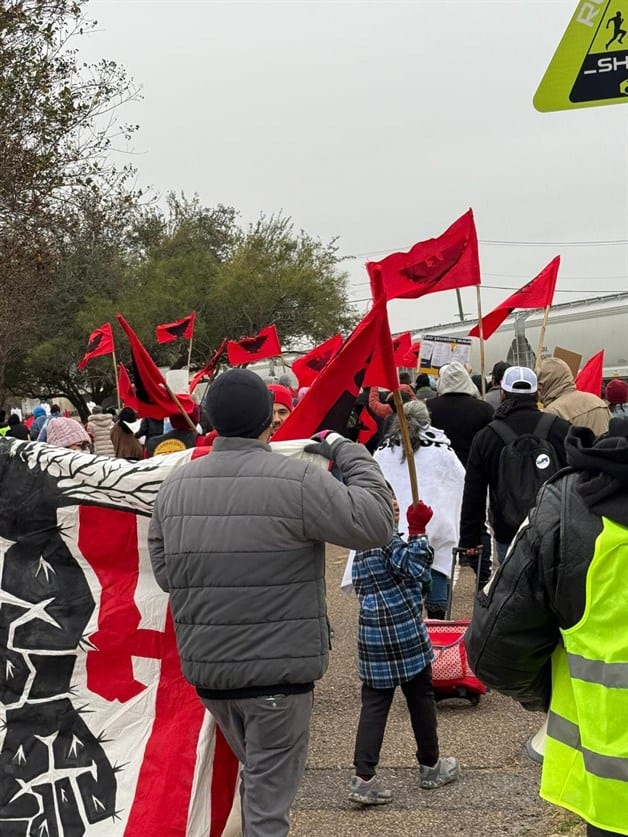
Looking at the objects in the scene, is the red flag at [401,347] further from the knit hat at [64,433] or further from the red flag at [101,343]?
the knit hat at [64,433]

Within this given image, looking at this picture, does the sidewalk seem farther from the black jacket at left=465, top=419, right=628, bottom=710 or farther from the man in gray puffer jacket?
the black jacket at left=465, top=419, right=628, bottom=710

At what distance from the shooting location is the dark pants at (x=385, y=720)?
15.5ft

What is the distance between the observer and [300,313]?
126ft

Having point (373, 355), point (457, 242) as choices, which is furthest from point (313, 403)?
point (457, 242)

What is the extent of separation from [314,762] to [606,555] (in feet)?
11.5

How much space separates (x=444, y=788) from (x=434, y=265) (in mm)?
3612

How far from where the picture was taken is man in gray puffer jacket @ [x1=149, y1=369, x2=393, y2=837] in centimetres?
336

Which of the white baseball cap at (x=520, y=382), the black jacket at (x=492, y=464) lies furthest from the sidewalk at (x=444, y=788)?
the white baseball cap at (x=520, y=382)

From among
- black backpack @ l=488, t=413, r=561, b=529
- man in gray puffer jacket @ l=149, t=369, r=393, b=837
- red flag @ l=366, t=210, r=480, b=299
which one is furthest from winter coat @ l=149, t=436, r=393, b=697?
red flag @ l=366, t=210, r=480, b=299

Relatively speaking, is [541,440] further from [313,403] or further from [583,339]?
[583,339]

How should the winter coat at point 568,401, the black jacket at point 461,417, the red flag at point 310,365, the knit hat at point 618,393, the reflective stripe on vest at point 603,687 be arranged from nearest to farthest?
the reflective stripe on vest at point 603,687 → the winter coat at point 568,401 → the black jacket at point 461,417 → the knit hat at point 618,393 → the red flag at point 310,365

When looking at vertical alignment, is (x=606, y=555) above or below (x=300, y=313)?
above

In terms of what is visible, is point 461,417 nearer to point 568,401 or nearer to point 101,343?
point 568,401

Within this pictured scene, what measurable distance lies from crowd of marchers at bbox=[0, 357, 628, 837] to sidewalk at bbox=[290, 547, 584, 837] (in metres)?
0.13
